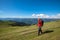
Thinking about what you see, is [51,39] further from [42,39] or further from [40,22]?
[40,22]

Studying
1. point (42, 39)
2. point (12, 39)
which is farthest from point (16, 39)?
point (42, 39)

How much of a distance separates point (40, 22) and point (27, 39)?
13.4 ft

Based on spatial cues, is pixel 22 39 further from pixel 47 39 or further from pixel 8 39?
pixel 47 39

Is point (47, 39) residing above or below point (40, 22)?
below

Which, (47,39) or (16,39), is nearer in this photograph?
(47,39)

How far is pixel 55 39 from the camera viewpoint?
1648 cm

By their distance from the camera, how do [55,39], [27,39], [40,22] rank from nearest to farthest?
1. [55,39]
2. [27,39]
3. [40,22]

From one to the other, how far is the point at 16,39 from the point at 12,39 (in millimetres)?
759

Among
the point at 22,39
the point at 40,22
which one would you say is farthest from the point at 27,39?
the point at 40,22

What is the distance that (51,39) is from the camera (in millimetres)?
16812

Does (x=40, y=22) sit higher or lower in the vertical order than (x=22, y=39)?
higher

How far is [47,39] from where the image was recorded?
16984mm

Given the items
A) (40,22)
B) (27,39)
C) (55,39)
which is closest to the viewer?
(55,39)

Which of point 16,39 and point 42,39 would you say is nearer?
point 42,39
